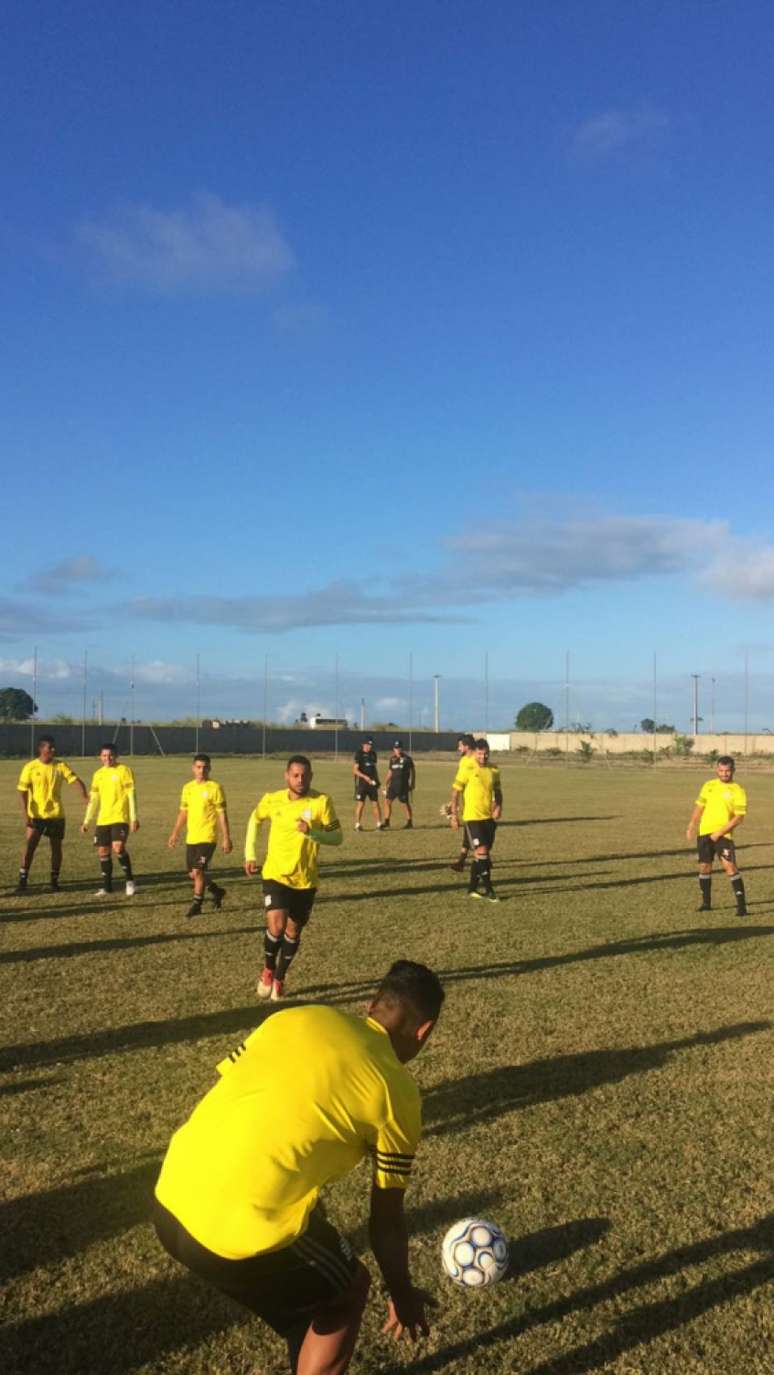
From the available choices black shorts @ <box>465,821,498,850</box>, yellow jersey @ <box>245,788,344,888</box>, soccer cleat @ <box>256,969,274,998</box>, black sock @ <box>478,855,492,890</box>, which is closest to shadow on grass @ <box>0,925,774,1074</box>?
soccer cleat @ <box>256,969,274,998</box>

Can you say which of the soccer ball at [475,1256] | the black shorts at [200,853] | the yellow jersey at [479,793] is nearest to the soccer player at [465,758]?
the yellow jersey at [479,793]

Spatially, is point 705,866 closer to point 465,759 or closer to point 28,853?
point 465,759

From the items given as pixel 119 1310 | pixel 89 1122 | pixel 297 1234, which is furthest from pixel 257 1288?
pixel 89 1122

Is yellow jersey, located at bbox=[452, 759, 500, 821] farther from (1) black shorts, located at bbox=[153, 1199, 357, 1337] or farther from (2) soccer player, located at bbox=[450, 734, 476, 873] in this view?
(1) black shorts, located at bbox=[153, 1199, 357, 1337]

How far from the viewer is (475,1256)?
4156 mm

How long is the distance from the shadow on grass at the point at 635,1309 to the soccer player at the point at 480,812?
948 centimetres

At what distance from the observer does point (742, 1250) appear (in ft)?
15.3

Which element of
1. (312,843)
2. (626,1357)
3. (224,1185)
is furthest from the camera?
(312,843)

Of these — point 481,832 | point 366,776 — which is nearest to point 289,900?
point 481,832

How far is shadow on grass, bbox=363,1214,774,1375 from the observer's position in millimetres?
3828

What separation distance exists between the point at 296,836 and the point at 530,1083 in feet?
9.42

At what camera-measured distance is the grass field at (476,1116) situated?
400 centimetres

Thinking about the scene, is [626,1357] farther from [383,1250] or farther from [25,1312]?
[25,1312]

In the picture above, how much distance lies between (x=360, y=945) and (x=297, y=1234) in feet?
26.8
